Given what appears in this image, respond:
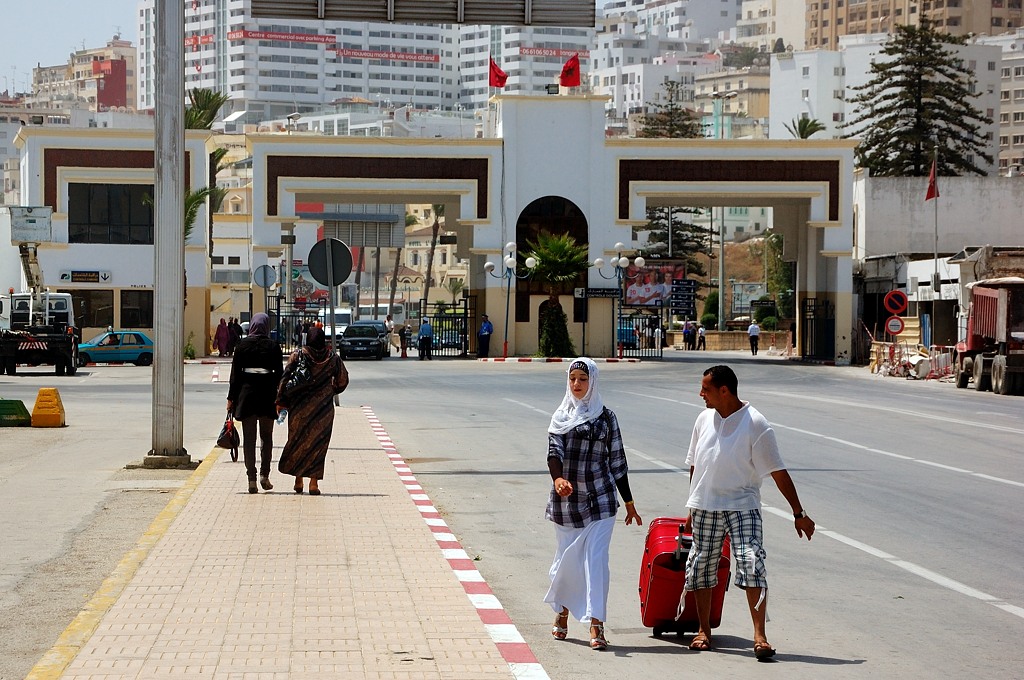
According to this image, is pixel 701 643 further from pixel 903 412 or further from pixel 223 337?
pixel 223 337

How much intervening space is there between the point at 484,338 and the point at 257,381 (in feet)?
139

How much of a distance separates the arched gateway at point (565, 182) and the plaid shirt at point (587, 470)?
50.3 m

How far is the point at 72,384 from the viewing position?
123 feet

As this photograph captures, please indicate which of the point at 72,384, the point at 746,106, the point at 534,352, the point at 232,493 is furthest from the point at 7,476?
the point at 746,106

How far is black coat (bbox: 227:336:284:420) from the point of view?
14570mm

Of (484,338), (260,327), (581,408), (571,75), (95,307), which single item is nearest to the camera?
(581,408)

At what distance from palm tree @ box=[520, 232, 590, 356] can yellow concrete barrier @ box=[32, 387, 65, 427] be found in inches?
1312

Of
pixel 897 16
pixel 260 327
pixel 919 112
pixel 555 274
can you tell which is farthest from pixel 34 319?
pixel 897 16

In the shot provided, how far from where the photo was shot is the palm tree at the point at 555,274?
184ft

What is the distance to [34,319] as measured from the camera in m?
44.8

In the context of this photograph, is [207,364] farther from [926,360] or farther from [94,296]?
[926,360]

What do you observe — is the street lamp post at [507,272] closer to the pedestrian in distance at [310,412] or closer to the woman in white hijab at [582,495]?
the pedestrian in distance at [310,412]

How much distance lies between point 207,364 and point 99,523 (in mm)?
39705

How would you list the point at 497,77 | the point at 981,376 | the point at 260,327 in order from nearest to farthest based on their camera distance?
1. the point at 260,327
2. the point at 981,376
3. the point at 497,77
